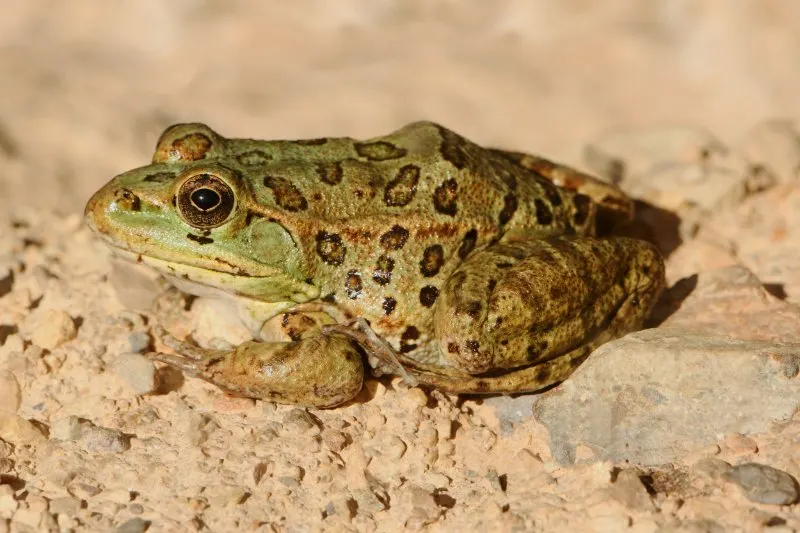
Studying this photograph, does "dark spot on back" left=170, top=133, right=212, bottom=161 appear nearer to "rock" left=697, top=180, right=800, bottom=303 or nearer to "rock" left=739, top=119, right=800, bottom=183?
"rock" left=697, top=180, right=800, bottom=303

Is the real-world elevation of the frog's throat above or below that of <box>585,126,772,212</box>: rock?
below

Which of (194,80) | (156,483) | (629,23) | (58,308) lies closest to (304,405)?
(156,483)

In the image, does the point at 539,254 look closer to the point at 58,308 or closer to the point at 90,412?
the point at 90,412

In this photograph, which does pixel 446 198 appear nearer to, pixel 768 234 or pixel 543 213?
pixel 543 213

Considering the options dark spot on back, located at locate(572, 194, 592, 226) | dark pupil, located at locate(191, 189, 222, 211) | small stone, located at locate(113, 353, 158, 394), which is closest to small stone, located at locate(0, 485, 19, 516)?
small stone, located at locate(113, 353, 158, 394)

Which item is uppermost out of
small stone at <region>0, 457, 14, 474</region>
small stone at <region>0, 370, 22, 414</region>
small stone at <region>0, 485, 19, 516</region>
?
small stone at <region>0, 370, 22, 414</region>

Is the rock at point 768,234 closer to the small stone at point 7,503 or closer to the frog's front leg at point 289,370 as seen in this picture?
the frog's front leg at point 289,370

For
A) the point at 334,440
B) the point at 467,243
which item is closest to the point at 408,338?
the point at 467,243
